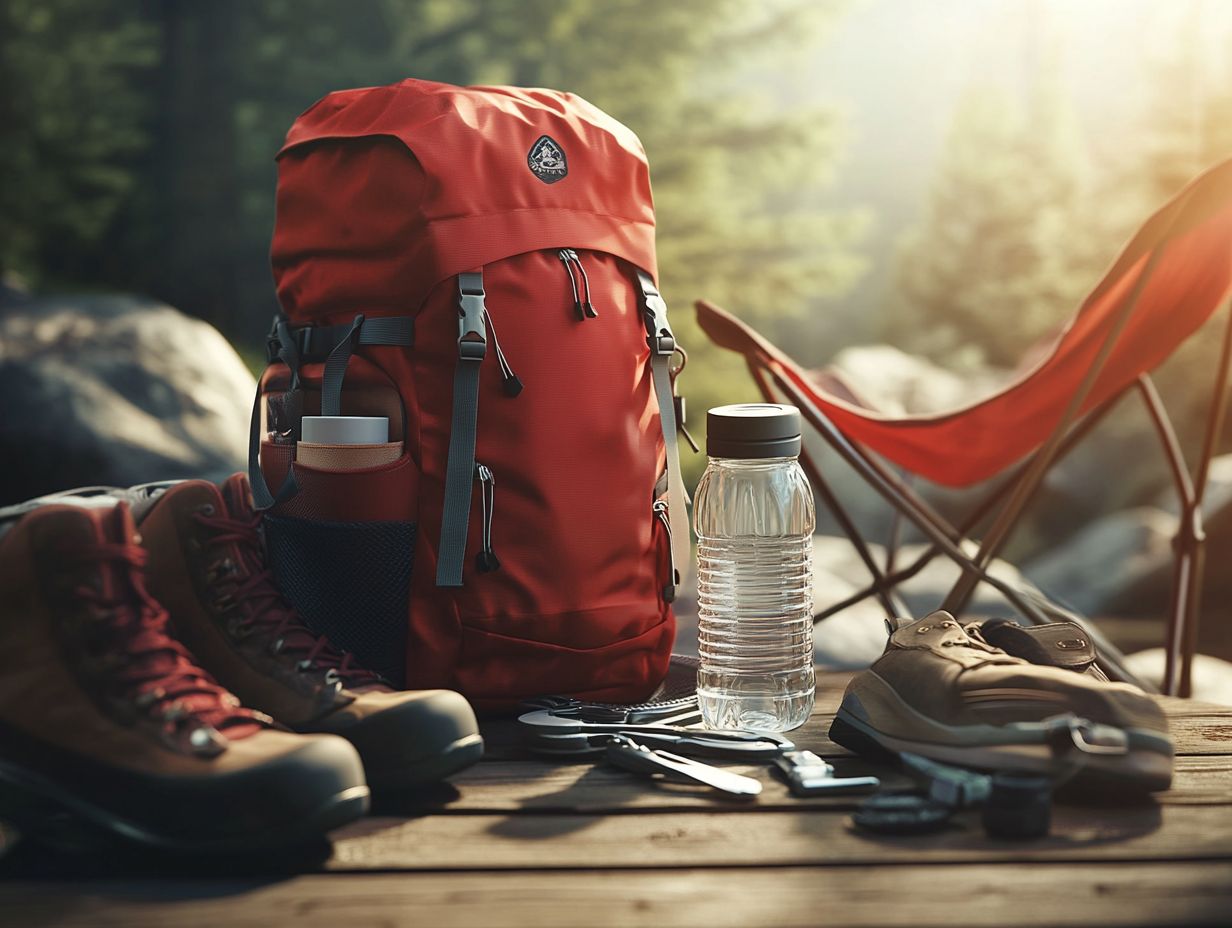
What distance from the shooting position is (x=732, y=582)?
2.03 metres

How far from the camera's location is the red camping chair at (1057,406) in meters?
1.92

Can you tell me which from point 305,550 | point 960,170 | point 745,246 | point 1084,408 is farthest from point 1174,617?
point 960,170

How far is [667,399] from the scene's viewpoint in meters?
1.92

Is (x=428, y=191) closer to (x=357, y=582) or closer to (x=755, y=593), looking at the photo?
(x=357, y=582)

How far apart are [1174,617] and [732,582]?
960 mm

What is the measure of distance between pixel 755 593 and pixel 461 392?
0.64m

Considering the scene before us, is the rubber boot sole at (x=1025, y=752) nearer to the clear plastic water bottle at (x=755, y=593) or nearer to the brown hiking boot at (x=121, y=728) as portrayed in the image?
the clear plastic water bottle at (x=755, y=593)

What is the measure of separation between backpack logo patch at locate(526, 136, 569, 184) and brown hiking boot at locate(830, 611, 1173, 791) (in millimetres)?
887

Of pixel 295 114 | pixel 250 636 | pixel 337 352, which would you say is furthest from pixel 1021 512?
pixel 295 114

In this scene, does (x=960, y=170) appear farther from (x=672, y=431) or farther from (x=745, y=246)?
(x=672, y=431)

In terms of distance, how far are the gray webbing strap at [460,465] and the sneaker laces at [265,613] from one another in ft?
0.72

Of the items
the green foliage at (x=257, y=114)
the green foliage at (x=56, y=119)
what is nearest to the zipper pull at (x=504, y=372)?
the green foliage at (x=257, y=114)

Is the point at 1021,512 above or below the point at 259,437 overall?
below

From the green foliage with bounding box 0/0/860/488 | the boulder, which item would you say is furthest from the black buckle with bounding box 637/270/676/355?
the green foliage with bounding box 0/0/860/488
